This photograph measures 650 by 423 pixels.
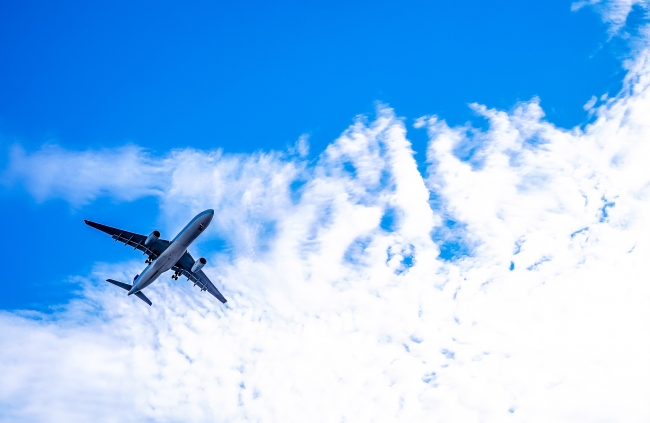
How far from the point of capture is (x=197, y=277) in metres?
97.9

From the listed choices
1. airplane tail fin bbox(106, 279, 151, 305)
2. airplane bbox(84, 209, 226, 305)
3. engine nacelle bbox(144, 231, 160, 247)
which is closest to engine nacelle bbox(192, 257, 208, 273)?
airplane bbox(84, 209, 226, 305)

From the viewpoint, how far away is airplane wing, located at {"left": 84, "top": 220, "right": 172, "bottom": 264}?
278ft

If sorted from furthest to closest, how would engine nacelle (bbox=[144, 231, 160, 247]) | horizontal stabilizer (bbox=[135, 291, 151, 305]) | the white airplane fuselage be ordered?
horizontal stabilizer (bbox=[135, 291, 151, 305]) → engine nacelle (bbox=[144, 231, 160, 247]) → the white airplane fuselage

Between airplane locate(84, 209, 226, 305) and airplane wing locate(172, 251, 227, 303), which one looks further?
airplane wing locate(172, 251, 227, 303)

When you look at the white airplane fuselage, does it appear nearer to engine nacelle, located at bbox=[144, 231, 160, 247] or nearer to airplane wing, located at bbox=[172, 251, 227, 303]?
engine nacelle, located at bbox=[144, 231, 160, 247]

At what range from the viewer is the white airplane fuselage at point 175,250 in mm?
76062

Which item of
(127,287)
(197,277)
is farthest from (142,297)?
(197,277)

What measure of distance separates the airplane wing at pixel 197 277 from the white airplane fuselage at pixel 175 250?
876 centimetres

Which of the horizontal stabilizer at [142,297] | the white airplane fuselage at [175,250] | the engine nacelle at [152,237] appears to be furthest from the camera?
the horizontal stabilizer at [142,297]

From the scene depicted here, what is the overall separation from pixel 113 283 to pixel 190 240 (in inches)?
1101

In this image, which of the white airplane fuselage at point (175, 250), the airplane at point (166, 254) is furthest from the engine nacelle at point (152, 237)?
the white airplane fuselage at point (175, 250)

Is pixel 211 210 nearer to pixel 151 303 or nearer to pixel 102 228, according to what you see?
pixel 102 228

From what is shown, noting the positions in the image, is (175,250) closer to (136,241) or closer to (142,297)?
(136,241)

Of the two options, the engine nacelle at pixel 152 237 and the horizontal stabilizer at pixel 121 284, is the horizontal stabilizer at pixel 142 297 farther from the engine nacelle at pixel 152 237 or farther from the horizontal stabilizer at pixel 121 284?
the engine nacelle at pixel 152 237
